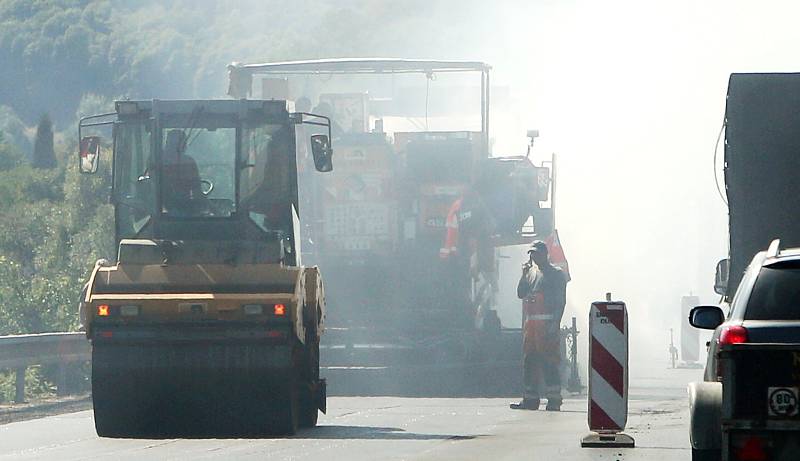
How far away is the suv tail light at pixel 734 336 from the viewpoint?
302 inches

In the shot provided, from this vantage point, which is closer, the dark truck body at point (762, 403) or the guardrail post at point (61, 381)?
the dark truck body at point (762, 403)

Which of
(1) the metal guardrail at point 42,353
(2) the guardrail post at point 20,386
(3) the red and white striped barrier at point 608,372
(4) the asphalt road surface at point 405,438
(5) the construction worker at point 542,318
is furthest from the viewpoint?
(2) the guardrail post at point 20,386

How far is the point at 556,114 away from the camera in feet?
124

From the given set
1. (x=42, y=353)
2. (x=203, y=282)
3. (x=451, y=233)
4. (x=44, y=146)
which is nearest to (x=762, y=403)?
(x=203, y=282)

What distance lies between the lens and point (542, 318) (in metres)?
17.5

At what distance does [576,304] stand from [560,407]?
49.8ft

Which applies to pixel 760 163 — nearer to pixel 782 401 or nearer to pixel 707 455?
pixel 707 455

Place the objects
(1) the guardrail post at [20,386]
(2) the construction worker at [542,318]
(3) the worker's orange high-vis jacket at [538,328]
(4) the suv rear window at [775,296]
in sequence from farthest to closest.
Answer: (1) the guardrail post at [20,386], (3) the worker's orange high-vis jacket at [538,328], (2) the construction worker at [542,318], (4) the suv rear window at [775,296]

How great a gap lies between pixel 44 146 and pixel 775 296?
298 feet

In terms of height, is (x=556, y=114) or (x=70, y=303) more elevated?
(x=556, y=114)

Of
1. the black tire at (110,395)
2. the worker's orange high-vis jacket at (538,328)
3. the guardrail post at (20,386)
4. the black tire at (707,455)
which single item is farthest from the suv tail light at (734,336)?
the guardrail post at (20,386)

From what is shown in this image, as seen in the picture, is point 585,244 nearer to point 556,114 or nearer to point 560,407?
point 556,114

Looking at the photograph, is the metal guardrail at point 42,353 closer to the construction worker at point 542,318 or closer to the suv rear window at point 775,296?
the construction worker at point 542,318

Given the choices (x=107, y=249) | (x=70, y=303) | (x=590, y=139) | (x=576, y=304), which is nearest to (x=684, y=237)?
(x=590, y=139)
